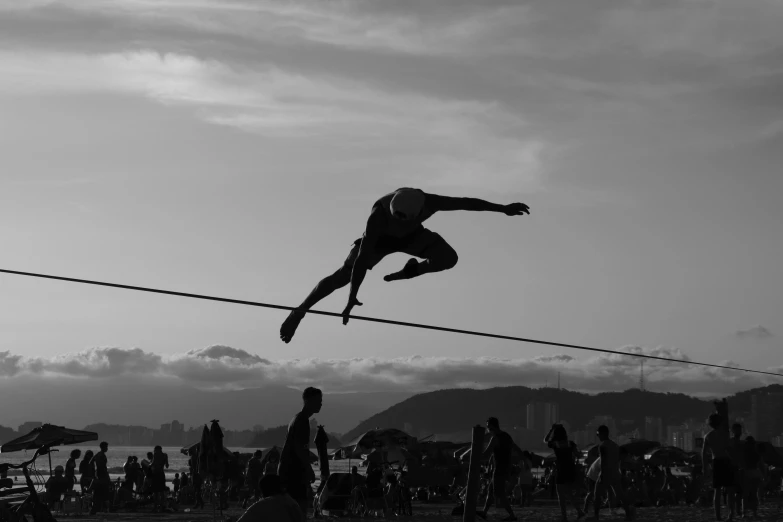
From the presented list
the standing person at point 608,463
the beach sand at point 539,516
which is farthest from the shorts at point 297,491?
the beach sand at point 539,516

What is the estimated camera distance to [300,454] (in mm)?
9547

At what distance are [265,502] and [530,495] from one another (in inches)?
713

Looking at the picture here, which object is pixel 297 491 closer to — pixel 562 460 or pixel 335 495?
pixel 562 460

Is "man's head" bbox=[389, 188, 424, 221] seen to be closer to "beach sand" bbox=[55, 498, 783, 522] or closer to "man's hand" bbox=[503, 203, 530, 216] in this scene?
"man's hand" bbox=[503, 203, 530, 216]

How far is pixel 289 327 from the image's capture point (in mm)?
10117

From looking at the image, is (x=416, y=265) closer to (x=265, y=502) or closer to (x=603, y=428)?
(x=265, y=502)

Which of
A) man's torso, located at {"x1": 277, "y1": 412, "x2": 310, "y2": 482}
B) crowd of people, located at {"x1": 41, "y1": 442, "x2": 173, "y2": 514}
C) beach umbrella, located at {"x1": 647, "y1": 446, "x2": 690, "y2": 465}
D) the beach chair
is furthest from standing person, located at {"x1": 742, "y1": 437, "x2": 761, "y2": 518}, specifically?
beach umbrella, located at {"x1": 647, "y1": 446, "x2": 690, "y2": 465}

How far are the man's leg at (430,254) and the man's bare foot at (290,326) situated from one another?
4.07ft

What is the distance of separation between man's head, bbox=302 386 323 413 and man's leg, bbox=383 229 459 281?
156 centimetres

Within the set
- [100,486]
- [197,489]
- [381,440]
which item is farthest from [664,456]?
[100,486]

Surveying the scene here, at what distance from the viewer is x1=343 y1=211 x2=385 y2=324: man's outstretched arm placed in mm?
9312

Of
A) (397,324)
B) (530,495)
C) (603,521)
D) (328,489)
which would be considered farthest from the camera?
(530,495)

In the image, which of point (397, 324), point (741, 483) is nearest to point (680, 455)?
point (741, 483)

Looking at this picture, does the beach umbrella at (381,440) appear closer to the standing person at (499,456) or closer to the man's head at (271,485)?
the standing person at (499,456)
